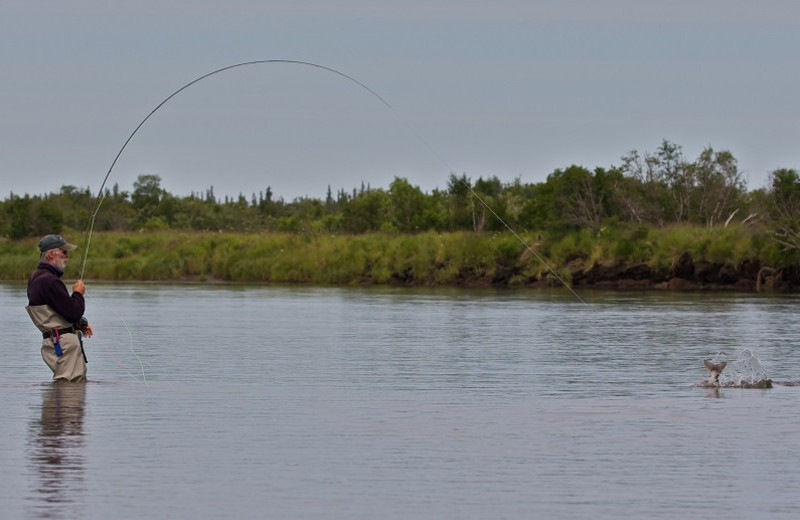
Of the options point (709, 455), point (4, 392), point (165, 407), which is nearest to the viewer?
point (709, 455)

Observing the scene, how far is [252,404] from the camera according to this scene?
12.1 metres

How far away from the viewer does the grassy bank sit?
143 ft

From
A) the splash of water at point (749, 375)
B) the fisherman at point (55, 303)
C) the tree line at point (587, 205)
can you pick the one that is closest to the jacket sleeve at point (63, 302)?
the fisherman at point (55, 303)

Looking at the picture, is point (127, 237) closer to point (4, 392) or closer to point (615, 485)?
point (4, 392)

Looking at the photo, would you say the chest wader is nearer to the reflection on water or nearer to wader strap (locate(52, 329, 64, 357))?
wader strap (locate(52, 329, 64, 357))

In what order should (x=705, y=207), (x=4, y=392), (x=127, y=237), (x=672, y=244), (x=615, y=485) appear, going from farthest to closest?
(x=127, y=237) < (x=705, y=207) < (x=672, y=244) < (x=4, y=392) < (x=615, y=485)

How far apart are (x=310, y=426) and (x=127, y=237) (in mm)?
46322

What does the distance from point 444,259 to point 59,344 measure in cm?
3574

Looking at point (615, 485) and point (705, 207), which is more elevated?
point (705, 207)

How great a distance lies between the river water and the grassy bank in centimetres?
2212

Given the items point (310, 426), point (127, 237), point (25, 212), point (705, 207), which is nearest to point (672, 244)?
point (705, 207)

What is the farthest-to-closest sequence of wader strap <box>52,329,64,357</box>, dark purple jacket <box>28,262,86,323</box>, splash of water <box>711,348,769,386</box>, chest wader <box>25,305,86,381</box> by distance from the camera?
splash of water <box>711,348,769,386</box>, wader strap <box>52,329,64,357</box>, chest wader <box>25,305,86,381</box>, dark purple jacket <box>28,262,86,323</box>

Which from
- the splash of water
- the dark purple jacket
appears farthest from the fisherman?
the splash of water

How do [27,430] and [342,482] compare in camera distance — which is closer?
[342,482]
